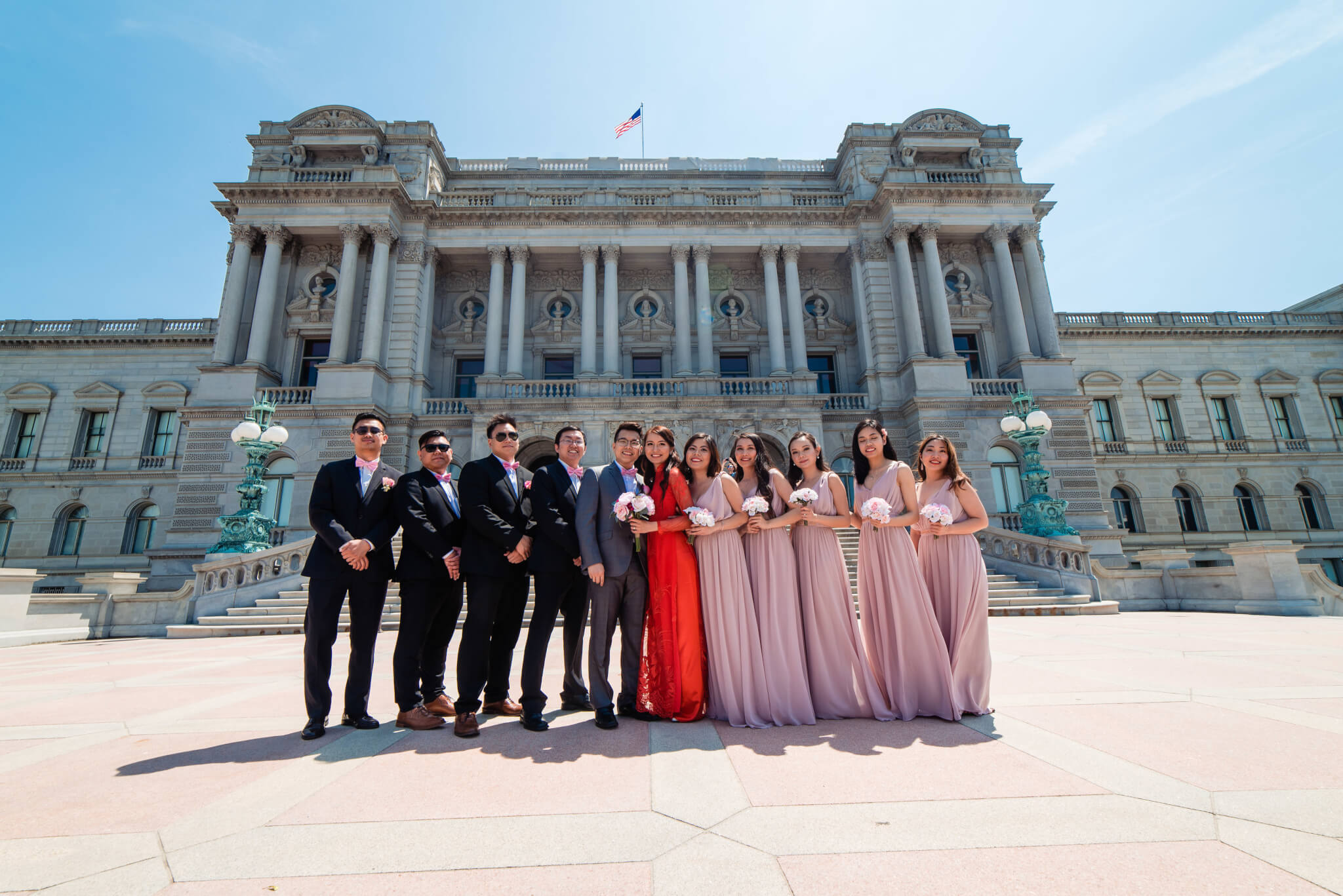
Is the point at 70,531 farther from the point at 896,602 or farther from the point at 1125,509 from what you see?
the point at 1125,509

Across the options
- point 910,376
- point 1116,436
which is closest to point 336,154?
point 910,376

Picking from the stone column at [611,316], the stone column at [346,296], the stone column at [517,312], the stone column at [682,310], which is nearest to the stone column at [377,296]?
the stone column at [346,296]

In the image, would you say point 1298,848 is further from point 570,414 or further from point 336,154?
point 336,154

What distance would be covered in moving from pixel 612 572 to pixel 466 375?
23.0 metres

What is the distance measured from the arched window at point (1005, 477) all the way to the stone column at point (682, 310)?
12.1m

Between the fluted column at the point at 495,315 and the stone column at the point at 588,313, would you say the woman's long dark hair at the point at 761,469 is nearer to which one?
the stone column at the point at 588,313

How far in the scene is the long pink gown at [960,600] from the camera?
459 cm

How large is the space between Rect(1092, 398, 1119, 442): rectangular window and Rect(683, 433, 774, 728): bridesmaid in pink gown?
32290 mm

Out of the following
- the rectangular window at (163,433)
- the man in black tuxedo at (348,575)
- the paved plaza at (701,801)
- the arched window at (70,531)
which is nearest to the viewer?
the paved plaza at (701,801)

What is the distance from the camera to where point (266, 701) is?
5363 millimetres

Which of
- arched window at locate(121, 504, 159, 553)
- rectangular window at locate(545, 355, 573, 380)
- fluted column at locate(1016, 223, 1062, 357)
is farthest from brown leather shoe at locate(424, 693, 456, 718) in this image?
arched window at locate(121, 504, 159, 553)

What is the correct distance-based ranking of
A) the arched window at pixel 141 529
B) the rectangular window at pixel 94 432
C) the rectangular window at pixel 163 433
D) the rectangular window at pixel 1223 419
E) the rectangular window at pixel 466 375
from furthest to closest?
the rectangular window at pixel 1223 419
the rectangular window at pixel 163 433
the rectangular window at pixel 94 432
the arched window at pixel 141 529
the rectangular window at pixel 466 375

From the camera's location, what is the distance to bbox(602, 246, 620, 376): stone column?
23609mm

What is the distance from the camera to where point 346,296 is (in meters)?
22.7
